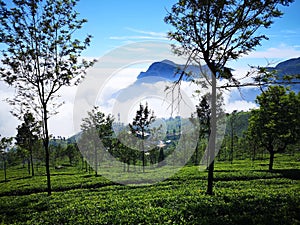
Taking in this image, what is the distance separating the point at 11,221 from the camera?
11.4 metres

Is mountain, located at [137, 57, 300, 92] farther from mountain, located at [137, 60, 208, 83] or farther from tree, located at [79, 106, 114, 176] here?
tree, located at [79, 106, 114, 176]

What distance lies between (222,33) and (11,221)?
1421 centimetres

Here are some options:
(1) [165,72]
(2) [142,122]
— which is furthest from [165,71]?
(2) [142,122]

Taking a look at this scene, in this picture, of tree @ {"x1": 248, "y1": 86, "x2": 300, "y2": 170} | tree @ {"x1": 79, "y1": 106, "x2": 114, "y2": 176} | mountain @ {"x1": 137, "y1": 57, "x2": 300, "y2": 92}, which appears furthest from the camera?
A: tree @ {"x1": 79, "y1": 106, "x2": 114, "y2": 176}

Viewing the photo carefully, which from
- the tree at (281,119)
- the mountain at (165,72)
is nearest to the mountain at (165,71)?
the mountain at (165,72)

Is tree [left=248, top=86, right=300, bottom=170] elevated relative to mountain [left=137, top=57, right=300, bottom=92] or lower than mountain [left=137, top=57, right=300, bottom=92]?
lower

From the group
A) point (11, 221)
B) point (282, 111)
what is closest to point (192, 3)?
point (11, 221)

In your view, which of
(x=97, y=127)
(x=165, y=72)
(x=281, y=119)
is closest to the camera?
(x=165, y=72)

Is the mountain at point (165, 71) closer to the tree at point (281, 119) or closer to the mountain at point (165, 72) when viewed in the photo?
the mountain at point (165, 72)

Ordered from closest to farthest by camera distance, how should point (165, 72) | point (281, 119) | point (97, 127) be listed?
point (165, 72)
point (281, 119)
point (97, 127)

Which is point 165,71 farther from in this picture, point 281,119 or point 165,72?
point 281,119

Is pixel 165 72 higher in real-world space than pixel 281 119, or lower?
higher

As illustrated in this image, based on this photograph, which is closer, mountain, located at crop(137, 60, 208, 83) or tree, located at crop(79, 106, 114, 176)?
mountain, located at crop(137, 60, 208, 83)

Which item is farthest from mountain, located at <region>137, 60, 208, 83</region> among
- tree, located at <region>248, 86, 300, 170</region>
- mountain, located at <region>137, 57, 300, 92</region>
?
tree, located at <region>248, 86, 300, 170</region>
